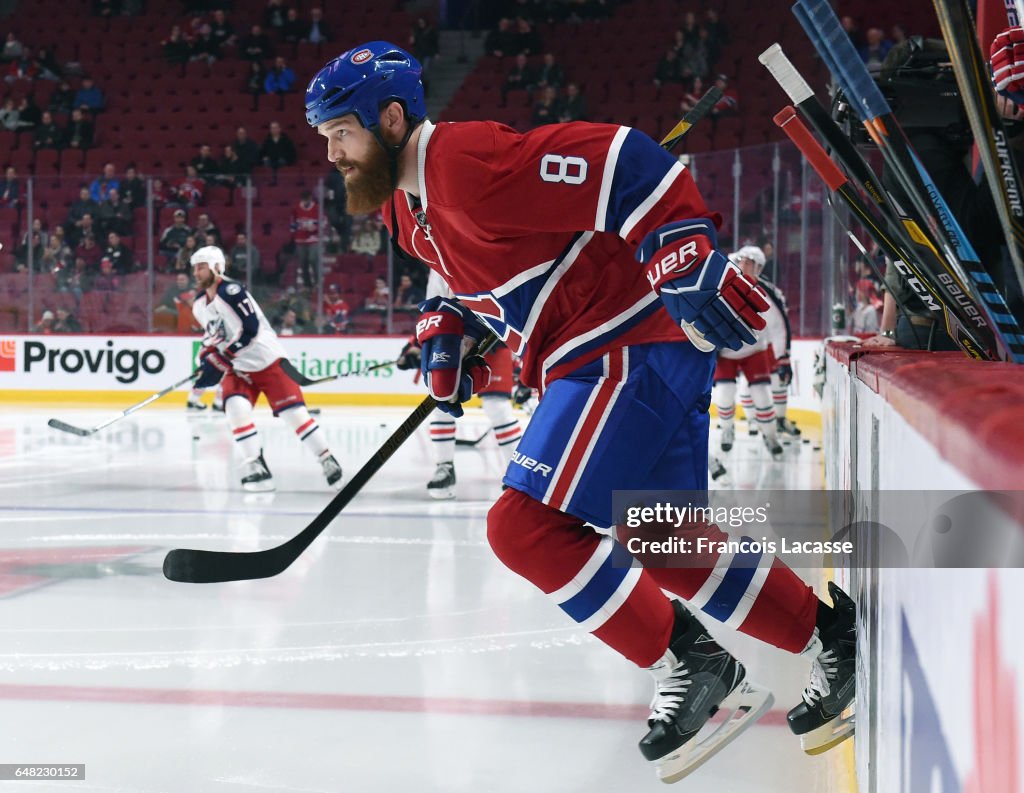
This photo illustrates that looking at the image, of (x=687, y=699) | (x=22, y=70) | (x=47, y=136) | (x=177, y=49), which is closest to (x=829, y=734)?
(x=687, y=699)

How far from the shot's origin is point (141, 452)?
6895mm

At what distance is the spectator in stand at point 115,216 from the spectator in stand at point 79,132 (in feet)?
8.92

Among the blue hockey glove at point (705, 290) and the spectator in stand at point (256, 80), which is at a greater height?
the spectator in stand at point (256, 80)

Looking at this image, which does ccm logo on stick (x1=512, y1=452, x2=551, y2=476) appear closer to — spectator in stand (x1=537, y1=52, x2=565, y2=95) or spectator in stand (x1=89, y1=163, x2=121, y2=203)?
spectator in stand (x1=89, y1=163, x2=121, y2=203)

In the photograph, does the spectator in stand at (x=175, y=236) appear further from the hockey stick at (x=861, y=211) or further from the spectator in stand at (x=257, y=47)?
the hockey stick at (x=861, y=211)

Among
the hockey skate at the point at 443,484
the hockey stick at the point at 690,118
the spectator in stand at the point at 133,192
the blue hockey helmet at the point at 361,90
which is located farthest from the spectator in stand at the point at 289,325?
the blue hockey helmet at the point at 361,90

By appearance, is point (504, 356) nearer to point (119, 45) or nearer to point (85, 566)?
point (85, 566)

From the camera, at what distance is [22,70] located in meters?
14.7

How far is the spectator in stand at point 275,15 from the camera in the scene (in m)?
14.9

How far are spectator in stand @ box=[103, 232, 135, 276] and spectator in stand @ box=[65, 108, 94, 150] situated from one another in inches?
121

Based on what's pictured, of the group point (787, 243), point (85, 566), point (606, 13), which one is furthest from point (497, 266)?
point (606, 13)

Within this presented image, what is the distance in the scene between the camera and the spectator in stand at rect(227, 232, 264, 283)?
1118cm

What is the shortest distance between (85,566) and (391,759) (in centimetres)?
198

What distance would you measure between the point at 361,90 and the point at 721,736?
110cm
